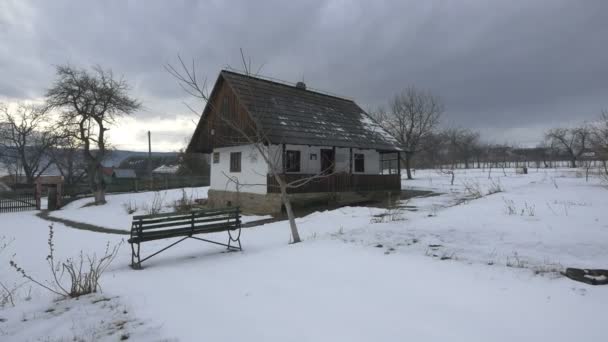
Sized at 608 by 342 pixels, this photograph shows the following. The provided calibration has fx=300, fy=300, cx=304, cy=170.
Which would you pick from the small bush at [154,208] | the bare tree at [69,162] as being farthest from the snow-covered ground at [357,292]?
the bare tree at [69,162]

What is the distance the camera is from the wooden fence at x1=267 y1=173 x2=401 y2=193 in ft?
45.4

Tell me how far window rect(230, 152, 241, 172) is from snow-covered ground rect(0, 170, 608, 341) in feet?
30.5

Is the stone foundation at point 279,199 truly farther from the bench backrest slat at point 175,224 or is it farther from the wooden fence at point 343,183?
the bench backrest slat at point 175,224

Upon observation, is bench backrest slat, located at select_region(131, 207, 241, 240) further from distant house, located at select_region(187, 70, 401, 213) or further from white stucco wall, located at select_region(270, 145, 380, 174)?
white stucco wall, located at select_region(270, 145, 380, 174)

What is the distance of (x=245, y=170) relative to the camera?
51.1ft

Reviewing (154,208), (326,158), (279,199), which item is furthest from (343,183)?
(154,208)

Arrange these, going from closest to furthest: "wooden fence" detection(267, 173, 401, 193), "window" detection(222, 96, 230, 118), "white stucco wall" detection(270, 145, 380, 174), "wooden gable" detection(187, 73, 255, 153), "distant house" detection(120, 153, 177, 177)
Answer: "wooden fence" detection(267, 173, 401, 193), "wooden gable" detection(187, 73, 255, 153), "white stucco wall" detection(270, 145, 380, 174), "window" detection(222, 96, 230, 118), "distant house" detection(120, 153, 177, 177)

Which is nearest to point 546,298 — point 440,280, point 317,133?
point 440,280

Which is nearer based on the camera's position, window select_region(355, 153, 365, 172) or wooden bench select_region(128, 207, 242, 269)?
wooden bench select_region(128, 207, 242, 269)

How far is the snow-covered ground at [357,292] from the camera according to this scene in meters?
2.99

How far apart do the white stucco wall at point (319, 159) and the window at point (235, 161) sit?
246 cm

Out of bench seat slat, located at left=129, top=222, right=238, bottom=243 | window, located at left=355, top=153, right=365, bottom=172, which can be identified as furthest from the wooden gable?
bench seat slat, located at left=129, top=222, right=238, bottom=243

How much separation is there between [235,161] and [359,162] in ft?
23.7

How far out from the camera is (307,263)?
5266mm
